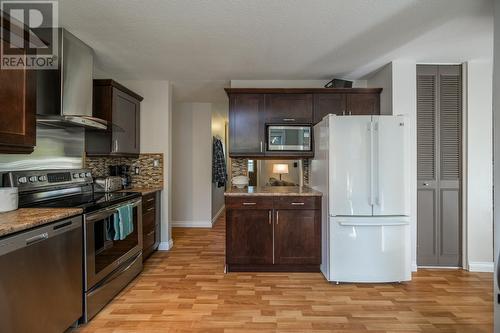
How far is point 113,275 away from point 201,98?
3369 millimetres

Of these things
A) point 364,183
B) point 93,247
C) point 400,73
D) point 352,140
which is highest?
point 400,73

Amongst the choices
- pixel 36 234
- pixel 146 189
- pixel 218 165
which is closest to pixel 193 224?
pixel 218 165

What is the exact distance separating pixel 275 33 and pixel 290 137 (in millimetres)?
1412

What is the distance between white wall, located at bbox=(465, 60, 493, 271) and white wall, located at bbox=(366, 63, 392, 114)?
34.0 inches

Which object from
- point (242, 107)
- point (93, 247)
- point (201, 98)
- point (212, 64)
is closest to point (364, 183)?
point (242, 107)

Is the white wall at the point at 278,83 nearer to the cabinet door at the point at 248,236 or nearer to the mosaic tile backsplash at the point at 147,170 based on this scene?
the mosaic tile backsplash at the point at 147,170

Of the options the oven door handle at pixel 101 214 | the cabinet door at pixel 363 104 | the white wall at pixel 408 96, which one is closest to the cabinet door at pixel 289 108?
the cabinet door at pixel 363 104

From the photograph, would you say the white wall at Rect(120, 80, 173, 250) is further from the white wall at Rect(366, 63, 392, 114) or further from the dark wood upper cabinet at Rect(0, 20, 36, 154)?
the white wall at Rect(366, 63, 392, 114)

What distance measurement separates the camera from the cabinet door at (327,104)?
143 inches

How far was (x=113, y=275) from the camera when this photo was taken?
2.48 m

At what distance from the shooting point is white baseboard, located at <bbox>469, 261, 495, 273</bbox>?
316 cm

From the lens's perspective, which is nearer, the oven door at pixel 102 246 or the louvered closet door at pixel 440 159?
the oven door at pixel 102 246

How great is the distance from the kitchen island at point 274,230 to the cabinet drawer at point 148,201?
3.43 feet

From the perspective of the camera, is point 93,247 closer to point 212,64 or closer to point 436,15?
point 212,64
